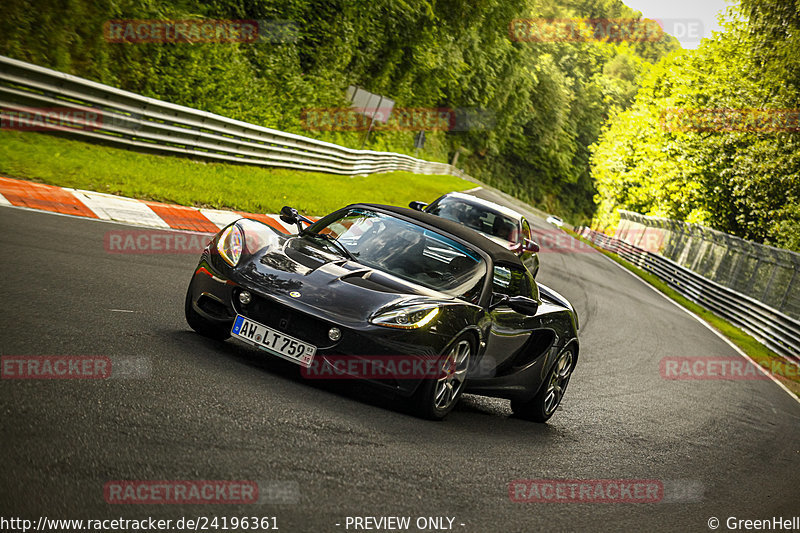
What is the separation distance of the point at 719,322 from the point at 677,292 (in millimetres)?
7433

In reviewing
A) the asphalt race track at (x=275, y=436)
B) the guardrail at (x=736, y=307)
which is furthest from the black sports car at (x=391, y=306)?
the guardrail at (x=736, y=307)

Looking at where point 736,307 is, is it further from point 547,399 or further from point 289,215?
point 289,215

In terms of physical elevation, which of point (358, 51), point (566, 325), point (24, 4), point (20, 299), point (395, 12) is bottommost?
point (20, 299)

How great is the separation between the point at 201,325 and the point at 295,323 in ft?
3.67

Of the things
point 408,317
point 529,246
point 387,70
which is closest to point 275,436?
point 408,317

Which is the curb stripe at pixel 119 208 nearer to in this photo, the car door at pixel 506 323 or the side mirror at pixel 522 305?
the car door at pixel 506 323

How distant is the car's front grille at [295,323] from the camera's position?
17.7ft

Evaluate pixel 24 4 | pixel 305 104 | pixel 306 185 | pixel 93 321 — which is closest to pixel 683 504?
pixel 93 321

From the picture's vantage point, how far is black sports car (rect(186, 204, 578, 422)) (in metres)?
5.43

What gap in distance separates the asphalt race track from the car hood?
0.57 meters

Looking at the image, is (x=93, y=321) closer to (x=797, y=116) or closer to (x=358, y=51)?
(x=358, y=51)

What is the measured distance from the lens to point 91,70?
55.9 ft

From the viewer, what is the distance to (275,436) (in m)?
4.45

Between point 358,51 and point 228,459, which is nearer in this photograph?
point 228,459
